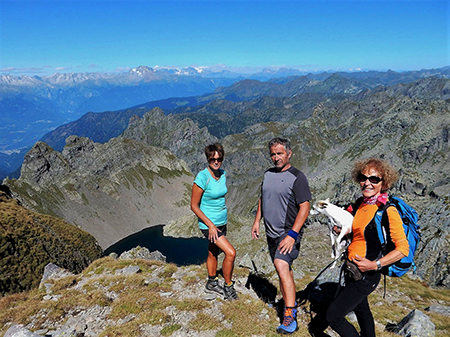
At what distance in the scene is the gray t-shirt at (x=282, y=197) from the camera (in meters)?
7.77

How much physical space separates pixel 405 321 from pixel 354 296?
6501mm

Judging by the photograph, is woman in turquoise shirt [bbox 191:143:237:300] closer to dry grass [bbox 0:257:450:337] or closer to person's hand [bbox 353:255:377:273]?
dry grass [bbox 0:257:450:337]

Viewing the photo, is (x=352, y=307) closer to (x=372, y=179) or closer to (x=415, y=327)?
(x=372, y=179)

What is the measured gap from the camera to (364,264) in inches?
244

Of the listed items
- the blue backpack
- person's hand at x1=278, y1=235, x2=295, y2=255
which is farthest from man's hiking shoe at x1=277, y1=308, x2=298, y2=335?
the blue backpack

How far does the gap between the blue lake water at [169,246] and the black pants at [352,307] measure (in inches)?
5309

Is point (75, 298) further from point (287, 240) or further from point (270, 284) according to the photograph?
point (287, 240)

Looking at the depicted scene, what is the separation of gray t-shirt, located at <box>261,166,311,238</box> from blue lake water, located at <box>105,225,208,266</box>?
134052 mm

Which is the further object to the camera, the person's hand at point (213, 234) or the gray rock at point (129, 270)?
the gray rock at point (129, 270)

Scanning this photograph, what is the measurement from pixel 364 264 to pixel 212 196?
5.34 metres

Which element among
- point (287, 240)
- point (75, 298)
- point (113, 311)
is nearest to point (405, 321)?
point (287, 240)

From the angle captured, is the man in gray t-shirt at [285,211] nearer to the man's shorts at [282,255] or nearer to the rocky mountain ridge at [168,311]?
the man's shorts at [282,255]

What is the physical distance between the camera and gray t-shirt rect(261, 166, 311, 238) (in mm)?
7770

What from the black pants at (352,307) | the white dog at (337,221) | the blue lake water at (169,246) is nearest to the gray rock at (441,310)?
the black pants at (352,307)
